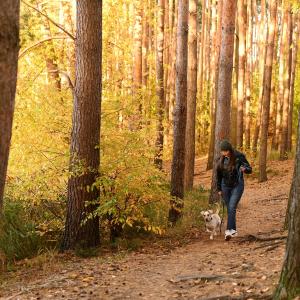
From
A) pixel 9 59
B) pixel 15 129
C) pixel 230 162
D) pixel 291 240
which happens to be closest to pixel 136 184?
pixel 230 162

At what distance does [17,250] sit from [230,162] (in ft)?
14.5

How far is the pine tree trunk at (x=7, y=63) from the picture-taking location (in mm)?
2410

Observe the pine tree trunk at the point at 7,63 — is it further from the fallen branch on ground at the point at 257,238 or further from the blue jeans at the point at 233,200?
the blue jeans at the point at 233,200

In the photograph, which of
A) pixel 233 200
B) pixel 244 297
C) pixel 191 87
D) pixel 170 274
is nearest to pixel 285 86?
pixel 191 87

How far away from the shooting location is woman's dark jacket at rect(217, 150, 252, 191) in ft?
26.8

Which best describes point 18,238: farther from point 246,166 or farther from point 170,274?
Answer: point 246,166

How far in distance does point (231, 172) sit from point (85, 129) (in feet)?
9.03

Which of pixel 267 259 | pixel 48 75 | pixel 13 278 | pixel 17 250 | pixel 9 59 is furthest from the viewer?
pixel 48 75

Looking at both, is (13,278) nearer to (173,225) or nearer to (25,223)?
(25,223)

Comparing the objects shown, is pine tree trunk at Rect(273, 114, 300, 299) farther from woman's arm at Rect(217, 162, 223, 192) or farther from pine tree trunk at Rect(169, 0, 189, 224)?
pine tree trunk at Rect(169, 0, 189, 224)

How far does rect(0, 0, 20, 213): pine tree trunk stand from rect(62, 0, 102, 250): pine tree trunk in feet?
17.9

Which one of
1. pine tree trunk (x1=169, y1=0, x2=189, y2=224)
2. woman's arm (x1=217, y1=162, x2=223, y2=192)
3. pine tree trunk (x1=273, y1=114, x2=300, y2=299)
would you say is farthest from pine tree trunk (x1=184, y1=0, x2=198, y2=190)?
pine tree trunk (x1=273, y1=114, x2=300, y2=299)

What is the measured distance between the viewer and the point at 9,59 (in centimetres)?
245

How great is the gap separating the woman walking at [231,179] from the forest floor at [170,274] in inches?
20.6
